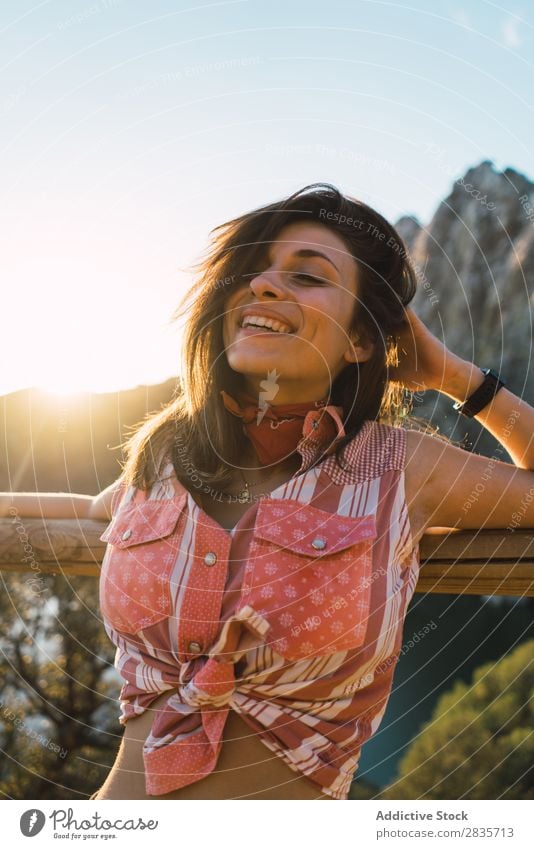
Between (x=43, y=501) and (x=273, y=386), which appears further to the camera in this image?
(x=43, y=501)

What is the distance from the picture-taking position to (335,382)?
178cm

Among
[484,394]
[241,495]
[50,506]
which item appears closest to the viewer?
[241,495]

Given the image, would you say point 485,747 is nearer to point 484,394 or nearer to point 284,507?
point 484,394

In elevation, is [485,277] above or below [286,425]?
above

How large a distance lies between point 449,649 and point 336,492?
10.1 m

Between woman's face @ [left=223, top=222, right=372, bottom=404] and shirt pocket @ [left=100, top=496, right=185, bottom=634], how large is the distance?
1.01 feet

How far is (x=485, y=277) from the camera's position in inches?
420

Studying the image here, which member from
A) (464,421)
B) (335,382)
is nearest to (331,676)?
(335,382)

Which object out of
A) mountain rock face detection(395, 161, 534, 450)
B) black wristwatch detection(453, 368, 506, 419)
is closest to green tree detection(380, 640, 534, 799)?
mountain rock face detection(395, 161, 534, 450)

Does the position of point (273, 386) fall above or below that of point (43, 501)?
above
